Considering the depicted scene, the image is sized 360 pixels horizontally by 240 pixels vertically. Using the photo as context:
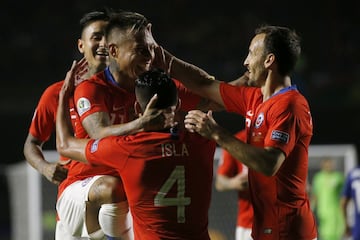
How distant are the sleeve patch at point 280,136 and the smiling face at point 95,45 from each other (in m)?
1.46

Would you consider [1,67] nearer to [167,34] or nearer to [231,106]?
[167,34]

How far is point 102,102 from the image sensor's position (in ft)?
14.4

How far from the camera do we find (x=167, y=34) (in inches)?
626

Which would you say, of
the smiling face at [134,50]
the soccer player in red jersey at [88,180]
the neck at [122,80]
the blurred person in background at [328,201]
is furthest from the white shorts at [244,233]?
the blurred person in background at [328,201]

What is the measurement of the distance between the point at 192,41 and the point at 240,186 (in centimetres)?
937

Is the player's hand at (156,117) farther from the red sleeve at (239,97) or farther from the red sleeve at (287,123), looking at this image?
the red sleeve at (239,97)

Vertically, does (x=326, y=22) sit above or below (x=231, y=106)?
above

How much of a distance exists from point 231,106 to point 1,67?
11424 mm

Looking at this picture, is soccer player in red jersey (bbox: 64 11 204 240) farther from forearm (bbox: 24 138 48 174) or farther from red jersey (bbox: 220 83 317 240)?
red jersey (bbox: 220 83 317 240)

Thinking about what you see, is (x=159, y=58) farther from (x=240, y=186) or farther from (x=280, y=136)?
(x=240, y=186)

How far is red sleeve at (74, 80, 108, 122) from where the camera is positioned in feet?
14.3

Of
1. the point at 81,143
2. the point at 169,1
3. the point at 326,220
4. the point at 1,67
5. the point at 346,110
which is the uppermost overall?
the point at 169,1

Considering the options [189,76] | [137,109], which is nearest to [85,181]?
[137,109]

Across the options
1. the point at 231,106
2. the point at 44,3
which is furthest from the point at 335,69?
the point at 231,106
